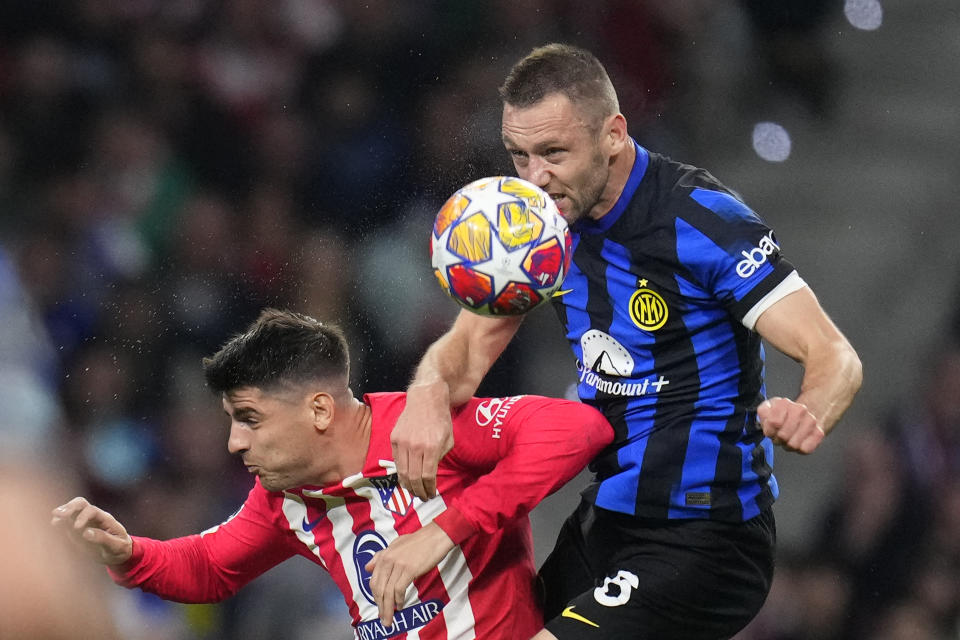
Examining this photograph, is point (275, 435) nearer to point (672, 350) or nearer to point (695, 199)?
point (672, 350)

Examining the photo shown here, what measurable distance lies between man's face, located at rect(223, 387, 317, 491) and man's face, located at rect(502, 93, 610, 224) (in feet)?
2.45

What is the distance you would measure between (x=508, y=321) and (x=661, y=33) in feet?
8.28

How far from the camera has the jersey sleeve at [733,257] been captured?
239 centimetres

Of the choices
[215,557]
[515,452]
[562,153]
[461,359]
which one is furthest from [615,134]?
[215,557]

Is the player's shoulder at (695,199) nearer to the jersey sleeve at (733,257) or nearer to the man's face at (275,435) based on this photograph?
the jersey sleeve at (733,257)

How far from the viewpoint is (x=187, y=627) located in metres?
4.23

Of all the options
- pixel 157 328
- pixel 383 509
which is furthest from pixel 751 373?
pixel 157 328

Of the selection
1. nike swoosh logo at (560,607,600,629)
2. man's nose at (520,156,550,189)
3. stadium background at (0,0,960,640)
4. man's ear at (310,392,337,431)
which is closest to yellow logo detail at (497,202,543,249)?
man's nose at (520,156,550,189)

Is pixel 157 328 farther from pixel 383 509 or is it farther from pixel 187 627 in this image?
pixel 383 509

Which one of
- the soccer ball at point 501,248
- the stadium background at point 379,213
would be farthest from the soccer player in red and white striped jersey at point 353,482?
the stadium background at point 379,213

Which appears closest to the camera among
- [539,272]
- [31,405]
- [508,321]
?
[539,272]

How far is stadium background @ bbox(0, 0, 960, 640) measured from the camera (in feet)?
13.8

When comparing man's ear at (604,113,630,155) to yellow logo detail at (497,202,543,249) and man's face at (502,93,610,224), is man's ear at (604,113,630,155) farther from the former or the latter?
yellow logo detail at (497,202,543,249)

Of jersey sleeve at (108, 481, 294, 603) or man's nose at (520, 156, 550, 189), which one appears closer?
man's nose at (520, 156, 550, 189)
